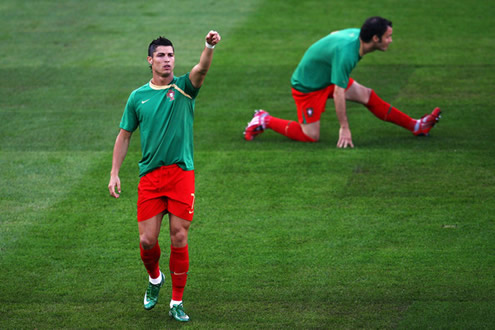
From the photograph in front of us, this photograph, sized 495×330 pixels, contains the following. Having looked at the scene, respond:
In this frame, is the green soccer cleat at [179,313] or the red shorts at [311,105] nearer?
the green soccer cleat at [179,313]

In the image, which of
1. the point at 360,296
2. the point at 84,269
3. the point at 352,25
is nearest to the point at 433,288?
the point at 360,296

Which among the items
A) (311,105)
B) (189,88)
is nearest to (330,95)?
(311,105)

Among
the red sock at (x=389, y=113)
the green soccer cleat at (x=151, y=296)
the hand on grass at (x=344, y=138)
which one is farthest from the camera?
the red sock at (x=389, y=113)

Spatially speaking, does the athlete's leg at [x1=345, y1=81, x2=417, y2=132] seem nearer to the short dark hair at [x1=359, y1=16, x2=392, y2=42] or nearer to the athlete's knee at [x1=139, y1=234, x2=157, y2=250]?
the short dark hair at [x1=359, y1=16, x2=392, y2=42]

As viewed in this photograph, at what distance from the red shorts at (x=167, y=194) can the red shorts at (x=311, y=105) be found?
14.6 feet

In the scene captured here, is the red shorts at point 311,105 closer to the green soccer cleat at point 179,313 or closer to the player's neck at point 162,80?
the player's neck at point 162,80

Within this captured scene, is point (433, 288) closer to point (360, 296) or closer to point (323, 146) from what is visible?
point (360, 296)

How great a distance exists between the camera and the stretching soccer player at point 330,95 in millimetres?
9617

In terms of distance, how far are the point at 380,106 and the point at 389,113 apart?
6.1 inches

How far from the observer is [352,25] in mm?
15758

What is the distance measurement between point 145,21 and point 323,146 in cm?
801

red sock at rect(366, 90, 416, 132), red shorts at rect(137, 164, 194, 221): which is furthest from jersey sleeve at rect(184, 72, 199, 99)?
red sock at rect(366, 90, 416, 132)

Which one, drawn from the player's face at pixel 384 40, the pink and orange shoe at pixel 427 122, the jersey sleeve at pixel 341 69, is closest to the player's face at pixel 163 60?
the jersey sleeve at pixel 341 69


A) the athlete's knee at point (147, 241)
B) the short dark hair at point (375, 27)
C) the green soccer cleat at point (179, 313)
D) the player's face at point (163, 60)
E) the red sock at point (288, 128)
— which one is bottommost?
the green soccer cleat at point (179, 313)
